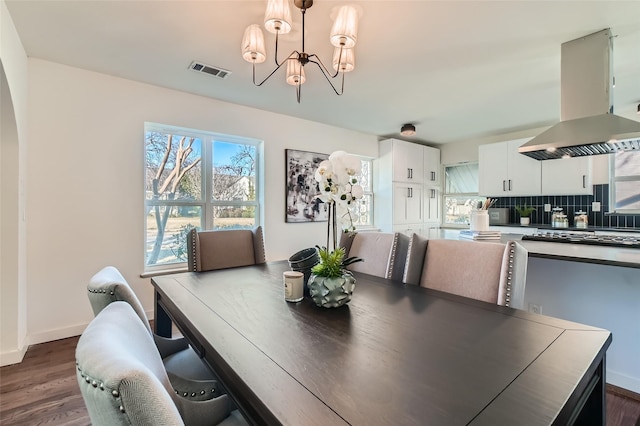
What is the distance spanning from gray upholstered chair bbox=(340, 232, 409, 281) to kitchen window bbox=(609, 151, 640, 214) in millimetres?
3872

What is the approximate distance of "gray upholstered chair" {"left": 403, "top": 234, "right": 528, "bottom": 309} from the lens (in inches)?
49.8

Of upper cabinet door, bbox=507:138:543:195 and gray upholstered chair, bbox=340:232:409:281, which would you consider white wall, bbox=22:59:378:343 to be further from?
upper cabinet door, bbox=507:138:543:195

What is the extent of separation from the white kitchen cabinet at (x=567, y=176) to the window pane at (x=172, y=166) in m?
4.70

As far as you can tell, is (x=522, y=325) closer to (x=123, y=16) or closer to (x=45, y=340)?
(x=123, y=16)

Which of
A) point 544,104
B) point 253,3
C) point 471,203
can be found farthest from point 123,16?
point 471,203

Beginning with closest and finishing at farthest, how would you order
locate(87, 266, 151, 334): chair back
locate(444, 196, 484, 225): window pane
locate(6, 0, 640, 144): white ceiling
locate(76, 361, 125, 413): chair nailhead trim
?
locate(76, 361, 125, 413): chair nailhead trim < locate(87, 266, 151, 334): chair back < locate(6, 0, 640, 144): white ceiling < locate(444, 196, 484, 225): window pane

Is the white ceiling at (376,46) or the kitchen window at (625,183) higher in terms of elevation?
the white ceiling at (376,46)

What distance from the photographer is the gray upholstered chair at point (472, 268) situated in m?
1.26

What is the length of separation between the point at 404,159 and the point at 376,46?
3.01 m

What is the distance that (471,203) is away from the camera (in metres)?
5.43

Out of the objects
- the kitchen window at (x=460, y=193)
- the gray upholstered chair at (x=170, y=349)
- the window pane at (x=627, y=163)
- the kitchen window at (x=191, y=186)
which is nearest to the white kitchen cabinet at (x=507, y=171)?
the kitchen window at (x=460, y=193)

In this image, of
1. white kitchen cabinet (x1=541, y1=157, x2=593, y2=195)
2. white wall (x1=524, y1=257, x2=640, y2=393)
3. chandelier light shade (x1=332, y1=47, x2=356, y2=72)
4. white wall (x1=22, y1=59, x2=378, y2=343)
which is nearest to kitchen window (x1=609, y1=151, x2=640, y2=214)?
white kitchen cabinet (x1=541, y1=157, x2=593, y2=195)

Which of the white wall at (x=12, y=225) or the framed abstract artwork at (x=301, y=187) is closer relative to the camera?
the white wall at (x=12, y=225)

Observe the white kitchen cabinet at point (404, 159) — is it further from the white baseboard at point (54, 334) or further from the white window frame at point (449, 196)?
the white baseboard at point (54, 334)
